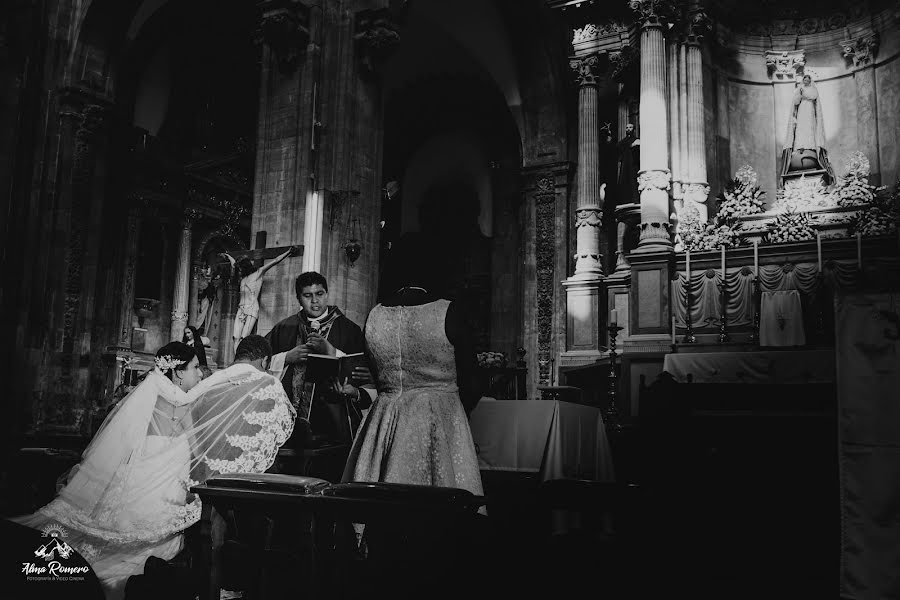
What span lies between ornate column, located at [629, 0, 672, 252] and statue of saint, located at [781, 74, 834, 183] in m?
2.45

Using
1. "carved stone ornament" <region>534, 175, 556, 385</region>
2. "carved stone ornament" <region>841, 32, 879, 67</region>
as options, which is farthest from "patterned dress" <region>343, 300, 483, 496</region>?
"carved stone ornament" <region>534, 175, 556, 385</region>

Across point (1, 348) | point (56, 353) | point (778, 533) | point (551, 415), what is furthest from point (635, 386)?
point (56, 353)

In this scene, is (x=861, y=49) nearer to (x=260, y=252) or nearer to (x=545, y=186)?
(x=545, y=186)

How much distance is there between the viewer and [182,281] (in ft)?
68.2

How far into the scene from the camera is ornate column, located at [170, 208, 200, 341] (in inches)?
808

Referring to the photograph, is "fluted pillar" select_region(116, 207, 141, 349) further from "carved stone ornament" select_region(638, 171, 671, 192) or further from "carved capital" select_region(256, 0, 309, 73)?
"carved stone ornament" select_region(638, 171, 671, 192)

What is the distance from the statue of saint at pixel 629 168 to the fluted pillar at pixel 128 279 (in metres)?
12.1

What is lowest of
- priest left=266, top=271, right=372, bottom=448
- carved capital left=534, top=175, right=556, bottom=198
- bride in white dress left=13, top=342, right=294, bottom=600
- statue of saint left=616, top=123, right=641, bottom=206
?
bride in white dress left=13, top=342, right=294, bottom=600

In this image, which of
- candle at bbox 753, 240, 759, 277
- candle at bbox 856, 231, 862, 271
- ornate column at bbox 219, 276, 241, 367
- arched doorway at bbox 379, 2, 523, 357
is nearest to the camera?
candle at bbox 856, 231, 862, 271

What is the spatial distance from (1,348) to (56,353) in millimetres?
5923

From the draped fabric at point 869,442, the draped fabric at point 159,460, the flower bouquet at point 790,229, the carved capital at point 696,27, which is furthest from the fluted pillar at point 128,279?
the draped fabric at point 869,442

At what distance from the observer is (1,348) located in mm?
10477

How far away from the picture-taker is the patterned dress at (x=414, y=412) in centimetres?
419

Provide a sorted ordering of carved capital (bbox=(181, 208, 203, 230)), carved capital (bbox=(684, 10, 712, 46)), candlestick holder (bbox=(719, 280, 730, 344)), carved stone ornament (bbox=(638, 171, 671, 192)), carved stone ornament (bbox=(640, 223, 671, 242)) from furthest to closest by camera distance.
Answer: carved capital (bbox=(181, 208, 203, 230))
carved capital (bbox=(684, 10, 712, 46))
carved stone ornament (bbox=(638, 171, 671, 192))
carved stone ornament (bbox=(640, 223, 671, 242))
candlestick holder (bbox=(719, 280, 730, 344))
